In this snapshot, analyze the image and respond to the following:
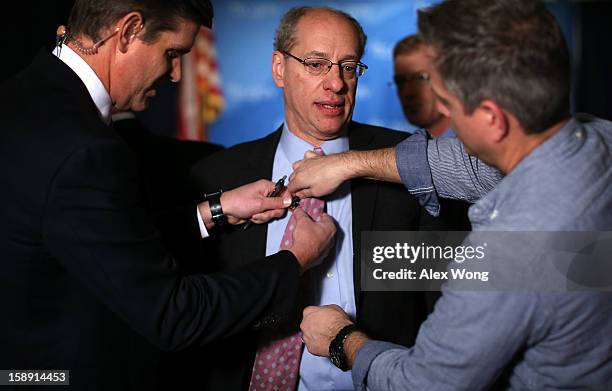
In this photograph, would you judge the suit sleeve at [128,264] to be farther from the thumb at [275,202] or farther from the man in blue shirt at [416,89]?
the man in blue shirt at [416,89]

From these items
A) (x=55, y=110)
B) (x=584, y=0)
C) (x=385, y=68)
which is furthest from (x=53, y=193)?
(x=584, y=0)

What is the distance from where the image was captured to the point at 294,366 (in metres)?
2.00

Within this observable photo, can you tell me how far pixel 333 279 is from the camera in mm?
2072

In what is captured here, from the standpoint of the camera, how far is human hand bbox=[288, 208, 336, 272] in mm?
1835

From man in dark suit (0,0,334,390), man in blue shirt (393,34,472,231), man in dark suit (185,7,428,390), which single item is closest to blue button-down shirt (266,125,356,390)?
man in dark suit (185,7,428,390)

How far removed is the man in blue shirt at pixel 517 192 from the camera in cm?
127

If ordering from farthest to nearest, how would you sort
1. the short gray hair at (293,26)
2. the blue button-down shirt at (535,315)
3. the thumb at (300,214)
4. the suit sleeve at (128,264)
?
the short gray hair at (293,26) < the thumb at (300,214) < the suit sleeve at (128,264) < the blue button-down shirt at (535,315)

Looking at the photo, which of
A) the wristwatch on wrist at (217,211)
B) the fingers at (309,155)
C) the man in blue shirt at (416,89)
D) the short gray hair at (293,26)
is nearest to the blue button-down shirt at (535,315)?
the fingers at (309,155)

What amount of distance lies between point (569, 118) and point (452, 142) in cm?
54

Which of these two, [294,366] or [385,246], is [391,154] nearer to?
[385,246]

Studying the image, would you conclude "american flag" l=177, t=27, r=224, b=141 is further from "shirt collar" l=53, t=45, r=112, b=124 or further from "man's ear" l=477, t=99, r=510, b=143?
"man's ear" l=477, t=99, r=510, b=143

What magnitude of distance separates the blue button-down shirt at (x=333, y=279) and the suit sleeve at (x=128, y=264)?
41cm

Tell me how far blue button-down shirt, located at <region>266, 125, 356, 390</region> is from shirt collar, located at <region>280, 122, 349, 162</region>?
0.51 ft

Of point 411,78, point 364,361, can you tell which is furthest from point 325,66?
point 411,78
